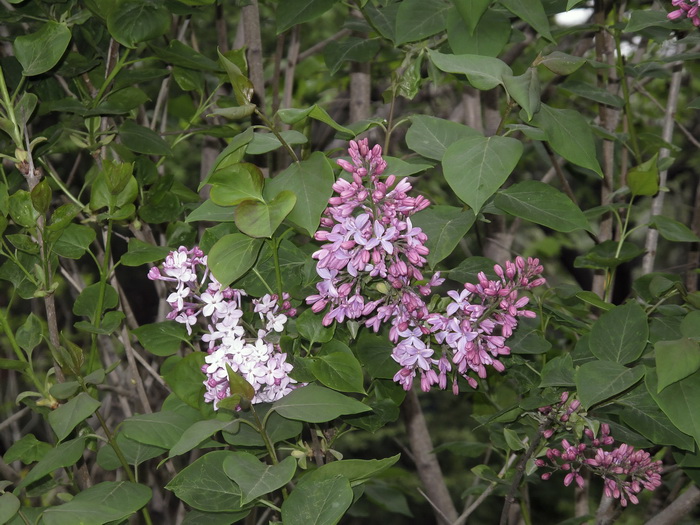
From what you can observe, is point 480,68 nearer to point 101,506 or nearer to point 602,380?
point 602,380

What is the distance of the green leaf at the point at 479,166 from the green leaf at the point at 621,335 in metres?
0.23

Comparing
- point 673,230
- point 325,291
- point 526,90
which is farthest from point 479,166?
point 673,230

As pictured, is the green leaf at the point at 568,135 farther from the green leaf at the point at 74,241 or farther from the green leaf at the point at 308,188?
the green leaf at the point at 74,241

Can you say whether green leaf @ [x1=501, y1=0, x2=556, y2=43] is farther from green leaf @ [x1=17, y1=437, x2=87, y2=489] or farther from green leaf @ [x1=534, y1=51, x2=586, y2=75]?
green leaf @ [x1=17, y1=437, x2=87, y2=489]

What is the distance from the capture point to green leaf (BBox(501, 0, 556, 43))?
2.84 feet

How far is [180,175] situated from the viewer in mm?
3441

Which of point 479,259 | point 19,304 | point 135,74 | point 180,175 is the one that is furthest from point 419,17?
point 19,304

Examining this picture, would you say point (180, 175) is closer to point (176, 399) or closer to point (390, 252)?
point (176, 399)

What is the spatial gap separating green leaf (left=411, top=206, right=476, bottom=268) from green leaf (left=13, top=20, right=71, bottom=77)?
539mm

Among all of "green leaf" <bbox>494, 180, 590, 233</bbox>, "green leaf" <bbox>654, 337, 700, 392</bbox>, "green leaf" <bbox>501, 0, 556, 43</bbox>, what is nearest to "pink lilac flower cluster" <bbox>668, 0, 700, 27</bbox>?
"green leaf" <bbox>501, 0, 556, 43</bbox>

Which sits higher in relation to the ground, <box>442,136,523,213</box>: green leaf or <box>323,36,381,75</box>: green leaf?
<box>442,136,523,213</box>: green leaf

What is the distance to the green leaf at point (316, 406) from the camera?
739mm

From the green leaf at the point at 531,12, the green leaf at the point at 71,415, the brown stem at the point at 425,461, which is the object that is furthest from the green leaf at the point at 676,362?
the brown stem at the point at 425,461

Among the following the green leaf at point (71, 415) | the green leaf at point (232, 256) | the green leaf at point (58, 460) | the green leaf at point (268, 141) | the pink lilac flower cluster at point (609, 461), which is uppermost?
the green leaf at point (268, 141)
